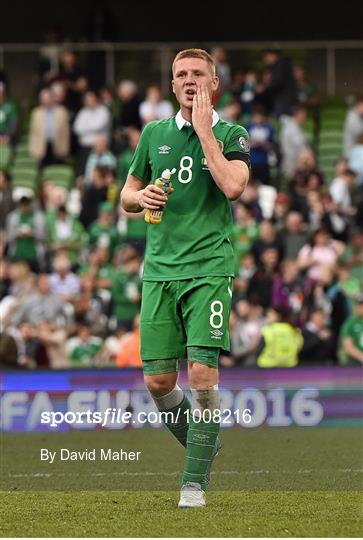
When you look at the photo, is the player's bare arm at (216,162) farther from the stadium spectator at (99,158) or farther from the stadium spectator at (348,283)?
the stadium spectator at (99,158)

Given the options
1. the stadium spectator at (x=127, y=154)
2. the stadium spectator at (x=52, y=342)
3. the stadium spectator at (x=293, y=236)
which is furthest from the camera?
the stadium spectator at (x=127, y=154)

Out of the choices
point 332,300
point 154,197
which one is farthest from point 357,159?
point 154,197

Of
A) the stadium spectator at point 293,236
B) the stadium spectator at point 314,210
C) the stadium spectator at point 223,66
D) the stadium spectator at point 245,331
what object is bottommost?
the stadium spectator at point 245,331

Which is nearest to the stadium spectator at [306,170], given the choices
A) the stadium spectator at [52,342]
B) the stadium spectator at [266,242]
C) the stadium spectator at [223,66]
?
the stadium spectator at [266,242]

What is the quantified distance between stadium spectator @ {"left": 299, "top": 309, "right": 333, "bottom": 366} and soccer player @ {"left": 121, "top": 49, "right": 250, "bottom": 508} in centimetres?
947

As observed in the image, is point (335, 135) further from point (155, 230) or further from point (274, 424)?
point (155, 230)

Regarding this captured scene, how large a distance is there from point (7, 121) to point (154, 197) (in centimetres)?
1508

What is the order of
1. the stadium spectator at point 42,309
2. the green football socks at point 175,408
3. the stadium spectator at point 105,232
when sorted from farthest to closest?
the stadium spectator at point 105,232 → the stadium spectator at point 42,309 → the green football socks at point 175,408

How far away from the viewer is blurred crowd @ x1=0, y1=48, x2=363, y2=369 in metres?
18.3

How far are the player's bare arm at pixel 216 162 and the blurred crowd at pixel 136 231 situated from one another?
8972 millimetres

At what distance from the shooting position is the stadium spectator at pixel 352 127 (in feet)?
73.4

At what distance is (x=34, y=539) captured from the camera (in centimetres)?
670

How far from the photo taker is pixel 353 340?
18203 millimetres

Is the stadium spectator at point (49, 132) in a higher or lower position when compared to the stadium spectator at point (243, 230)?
higher
